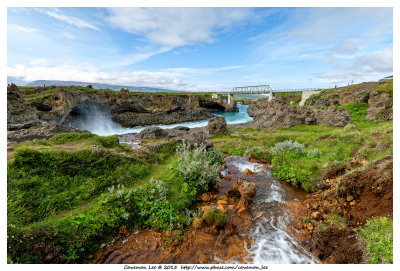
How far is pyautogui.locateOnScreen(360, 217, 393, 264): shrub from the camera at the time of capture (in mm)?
5355

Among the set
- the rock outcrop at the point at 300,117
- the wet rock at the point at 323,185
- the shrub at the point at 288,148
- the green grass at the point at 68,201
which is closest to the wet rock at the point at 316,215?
the wet rock at the point at 323,185

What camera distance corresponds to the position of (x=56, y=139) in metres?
16.2

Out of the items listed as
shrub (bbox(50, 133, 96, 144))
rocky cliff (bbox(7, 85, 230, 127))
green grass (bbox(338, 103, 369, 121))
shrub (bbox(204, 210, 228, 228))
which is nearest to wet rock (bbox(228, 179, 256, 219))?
shrub (bbox(204, 210, 228, 228))

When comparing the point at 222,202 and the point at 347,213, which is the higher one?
the point at 347,213

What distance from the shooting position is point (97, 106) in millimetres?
66562

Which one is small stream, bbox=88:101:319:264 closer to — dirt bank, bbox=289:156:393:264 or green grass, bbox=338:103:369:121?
dirt bank, bbox=289:156:393:264

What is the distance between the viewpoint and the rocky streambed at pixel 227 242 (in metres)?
6.43

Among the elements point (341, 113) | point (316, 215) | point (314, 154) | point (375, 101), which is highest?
point (375, 101)

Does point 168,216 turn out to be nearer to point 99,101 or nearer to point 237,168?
point 237,168

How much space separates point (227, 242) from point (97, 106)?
239 ft

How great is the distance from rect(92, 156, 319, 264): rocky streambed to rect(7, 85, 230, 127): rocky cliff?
50.7 m

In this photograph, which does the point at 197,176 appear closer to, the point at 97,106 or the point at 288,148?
the point at 288,148

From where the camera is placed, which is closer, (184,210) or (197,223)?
(197,223)

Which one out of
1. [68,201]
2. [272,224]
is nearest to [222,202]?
[272,224]
